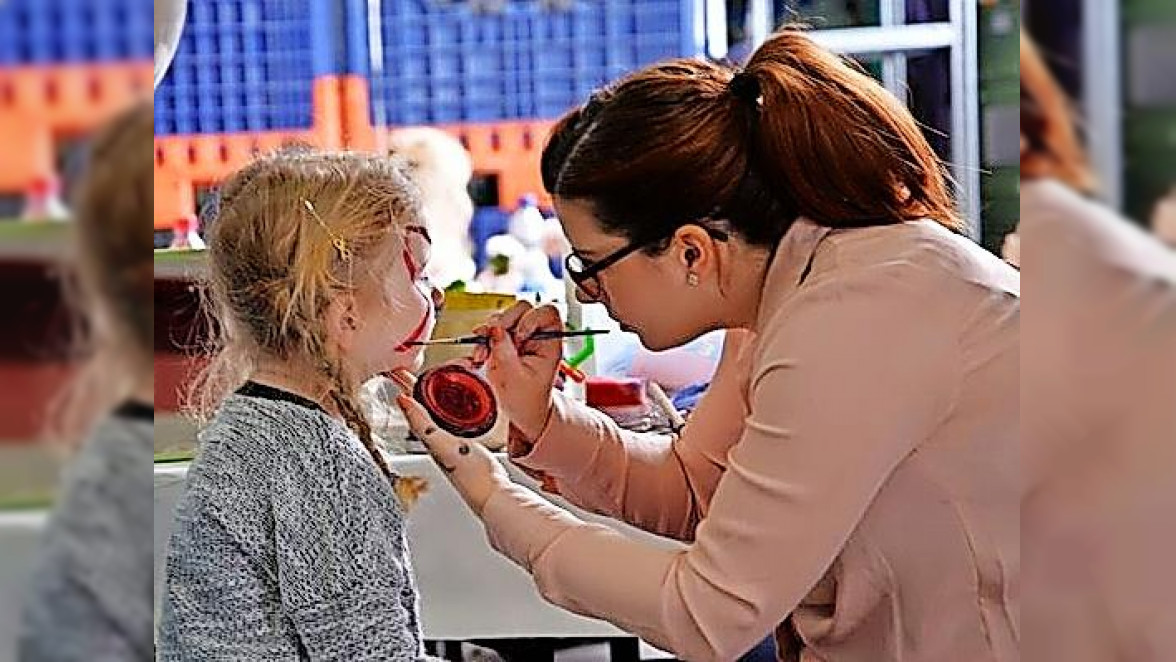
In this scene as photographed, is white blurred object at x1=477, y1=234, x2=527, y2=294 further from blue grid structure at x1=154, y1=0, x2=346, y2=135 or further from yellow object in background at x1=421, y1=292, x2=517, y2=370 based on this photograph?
blue grid structure at x1=154, y1=0, x2=346, y2=135

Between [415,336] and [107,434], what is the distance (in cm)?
60

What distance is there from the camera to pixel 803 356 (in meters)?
0.71

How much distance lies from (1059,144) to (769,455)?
393mm

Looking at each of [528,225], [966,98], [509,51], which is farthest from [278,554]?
[509,51]

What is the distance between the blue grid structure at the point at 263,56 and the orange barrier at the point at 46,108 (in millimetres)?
1425

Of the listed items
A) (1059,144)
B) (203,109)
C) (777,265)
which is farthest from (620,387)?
(1059,144)

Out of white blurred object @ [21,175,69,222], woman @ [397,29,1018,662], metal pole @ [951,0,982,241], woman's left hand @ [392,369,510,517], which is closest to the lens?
white blurred object @ [21,175,69,222]

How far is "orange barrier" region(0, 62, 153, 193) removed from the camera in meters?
0.28

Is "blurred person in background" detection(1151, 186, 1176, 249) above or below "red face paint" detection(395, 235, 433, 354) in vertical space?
above

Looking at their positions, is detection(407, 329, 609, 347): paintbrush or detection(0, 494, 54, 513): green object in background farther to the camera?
detection(407, 329, 609, 347): paintbrush

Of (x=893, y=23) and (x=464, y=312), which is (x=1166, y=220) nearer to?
(x=464, y=312)

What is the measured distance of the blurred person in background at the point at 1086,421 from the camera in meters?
0.34

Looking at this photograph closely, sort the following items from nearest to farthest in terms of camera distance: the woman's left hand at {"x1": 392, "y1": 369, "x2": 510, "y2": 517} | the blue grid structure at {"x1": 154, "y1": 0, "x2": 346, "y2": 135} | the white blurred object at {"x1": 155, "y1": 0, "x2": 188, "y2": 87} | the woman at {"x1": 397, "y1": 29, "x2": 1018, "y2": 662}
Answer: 1. the white blurred object at {"x1": 155, "y1": 0, "x2": 188, "y2": 87}
2. the woman at {"x1": 397, "y1": 29, "x2": 1018, "y2": 662}
3. the woman's left hand at {"x1": 392, "y1": 369, "x2": 510, "y2": 517}
4. the blue grid structure at {"x1": 154, "y1": 0, "x2": 346, "y2": 135}

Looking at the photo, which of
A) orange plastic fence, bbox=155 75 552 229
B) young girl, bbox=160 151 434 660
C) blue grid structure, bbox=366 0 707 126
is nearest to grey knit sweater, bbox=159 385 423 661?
young girl, bbox=160 151 434 660
